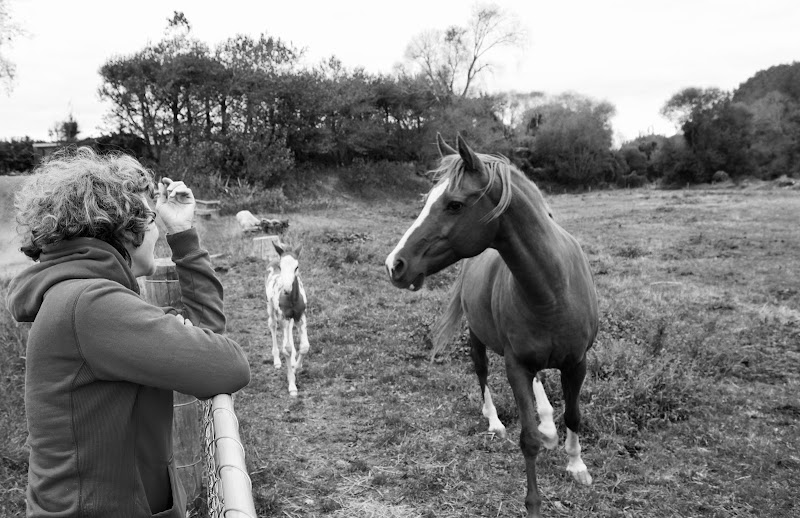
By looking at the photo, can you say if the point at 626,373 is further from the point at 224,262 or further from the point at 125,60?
the point at 125,60

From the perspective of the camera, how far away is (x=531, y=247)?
309cm

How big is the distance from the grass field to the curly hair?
2647 mm

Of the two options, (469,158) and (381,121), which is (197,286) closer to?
(469,158)

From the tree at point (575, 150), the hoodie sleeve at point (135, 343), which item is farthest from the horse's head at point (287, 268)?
the tree at point (575, 150)

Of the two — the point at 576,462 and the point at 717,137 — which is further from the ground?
the point at 717,137

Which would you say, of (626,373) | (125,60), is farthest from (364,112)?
(626,373)

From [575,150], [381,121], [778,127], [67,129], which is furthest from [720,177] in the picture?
[67,129]

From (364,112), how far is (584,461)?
2594 cm

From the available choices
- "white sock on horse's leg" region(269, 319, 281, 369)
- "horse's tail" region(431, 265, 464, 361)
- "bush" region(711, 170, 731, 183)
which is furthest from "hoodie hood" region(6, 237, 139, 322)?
"bush" region(711, 170, 731, 183)

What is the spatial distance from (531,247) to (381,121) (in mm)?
26930

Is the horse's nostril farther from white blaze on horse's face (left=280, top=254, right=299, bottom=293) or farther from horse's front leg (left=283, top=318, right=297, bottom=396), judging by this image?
white blaze on horse's face (left=280, top=254, right=299, bottom=293)

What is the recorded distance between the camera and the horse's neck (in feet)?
9.93

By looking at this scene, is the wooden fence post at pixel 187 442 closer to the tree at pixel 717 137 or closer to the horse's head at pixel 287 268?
the horse's head at pixel 287 268

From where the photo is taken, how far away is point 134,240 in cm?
155
